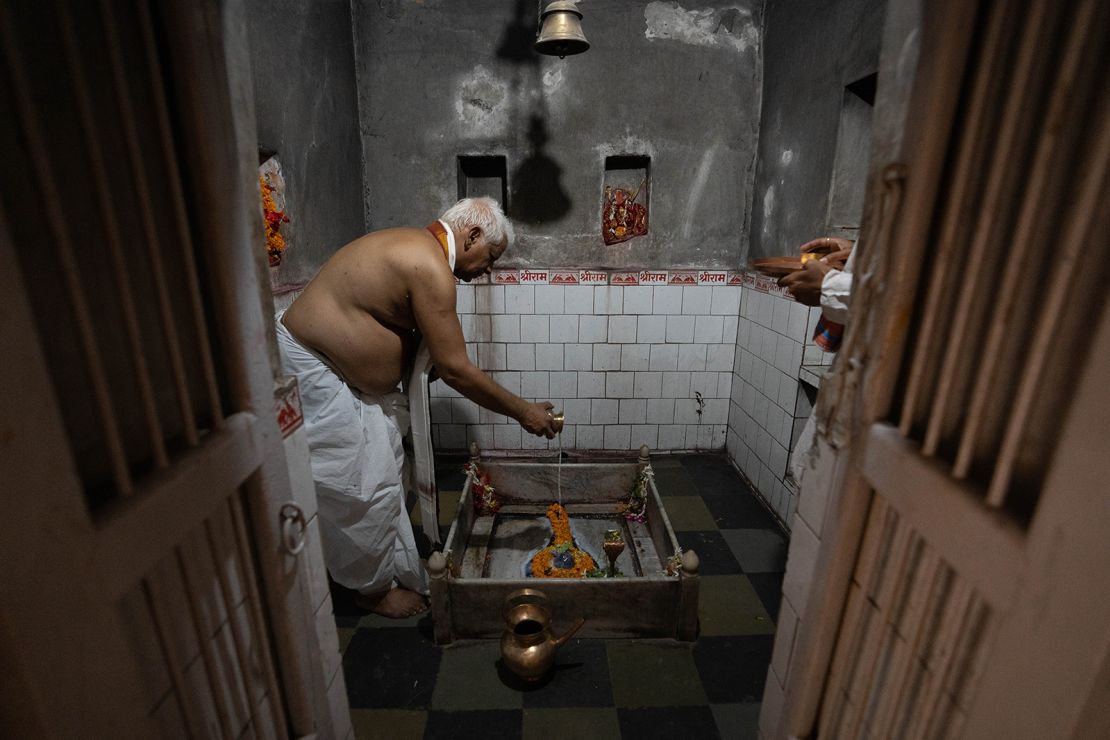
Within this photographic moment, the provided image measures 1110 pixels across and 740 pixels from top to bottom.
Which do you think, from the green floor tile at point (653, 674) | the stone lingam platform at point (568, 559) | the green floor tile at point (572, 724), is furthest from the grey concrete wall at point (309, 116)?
the green floor tile at point (653, 674)

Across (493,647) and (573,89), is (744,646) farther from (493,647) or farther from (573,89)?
(573,89)

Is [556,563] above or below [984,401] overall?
below

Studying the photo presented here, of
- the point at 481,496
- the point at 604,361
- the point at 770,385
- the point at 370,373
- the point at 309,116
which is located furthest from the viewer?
the point at 604,361

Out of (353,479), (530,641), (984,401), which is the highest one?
(984,401)

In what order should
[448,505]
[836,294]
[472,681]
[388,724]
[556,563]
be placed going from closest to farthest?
[836,294], [388,724], [472,681], [556,563], [448,505]

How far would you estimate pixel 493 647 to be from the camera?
1.86 meters

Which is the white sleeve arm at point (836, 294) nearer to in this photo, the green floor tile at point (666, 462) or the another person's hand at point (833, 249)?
the another person's hand at point (833, 249)

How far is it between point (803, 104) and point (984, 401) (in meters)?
2.41

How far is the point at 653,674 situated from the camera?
1.75m

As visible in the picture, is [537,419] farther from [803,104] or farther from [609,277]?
[803,104]

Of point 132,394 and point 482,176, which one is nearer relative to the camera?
point 132,394

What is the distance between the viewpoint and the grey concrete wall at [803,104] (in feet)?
6.58

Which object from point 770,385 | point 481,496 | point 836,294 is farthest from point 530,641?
point 770,385

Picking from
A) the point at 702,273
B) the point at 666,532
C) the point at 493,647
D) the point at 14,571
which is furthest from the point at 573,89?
the point at 14,571
